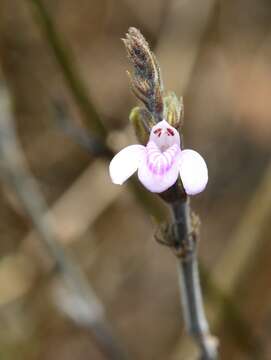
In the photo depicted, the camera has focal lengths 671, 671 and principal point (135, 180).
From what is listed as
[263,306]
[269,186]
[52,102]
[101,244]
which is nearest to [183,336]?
[263,306]

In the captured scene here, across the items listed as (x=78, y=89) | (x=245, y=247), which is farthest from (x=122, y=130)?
(x=78, y=89)

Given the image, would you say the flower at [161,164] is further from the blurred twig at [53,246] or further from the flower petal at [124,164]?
the blurred twig at [53,246]

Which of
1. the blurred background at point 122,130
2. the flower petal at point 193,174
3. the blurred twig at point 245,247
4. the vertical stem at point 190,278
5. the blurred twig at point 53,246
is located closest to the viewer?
the flower petal at point 193,174

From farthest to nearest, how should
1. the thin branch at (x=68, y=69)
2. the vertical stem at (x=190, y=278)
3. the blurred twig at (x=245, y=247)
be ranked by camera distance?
1. the blurred twig at (x=245, y=247)
2. the thin branch at (x=68, y=69)
3. the vertical stem at (x=190, y=278)

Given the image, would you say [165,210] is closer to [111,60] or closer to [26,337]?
[26,337]

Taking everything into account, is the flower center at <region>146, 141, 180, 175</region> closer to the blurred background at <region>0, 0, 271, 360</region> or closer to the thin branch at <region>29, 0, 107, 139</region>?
the thin branch at <region>29, 0, 107, 139</region>

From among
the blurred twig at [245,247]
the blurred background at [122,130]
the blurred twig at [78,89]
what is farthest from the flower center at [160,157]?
the blurred background at [122,130]

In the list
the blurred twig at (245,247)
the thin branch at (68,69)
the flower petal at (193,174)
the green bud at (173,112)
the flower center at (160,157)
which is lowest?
the flower petal at (193,174)

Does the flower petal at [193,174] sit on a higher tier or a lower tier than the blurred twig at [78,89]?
lower
